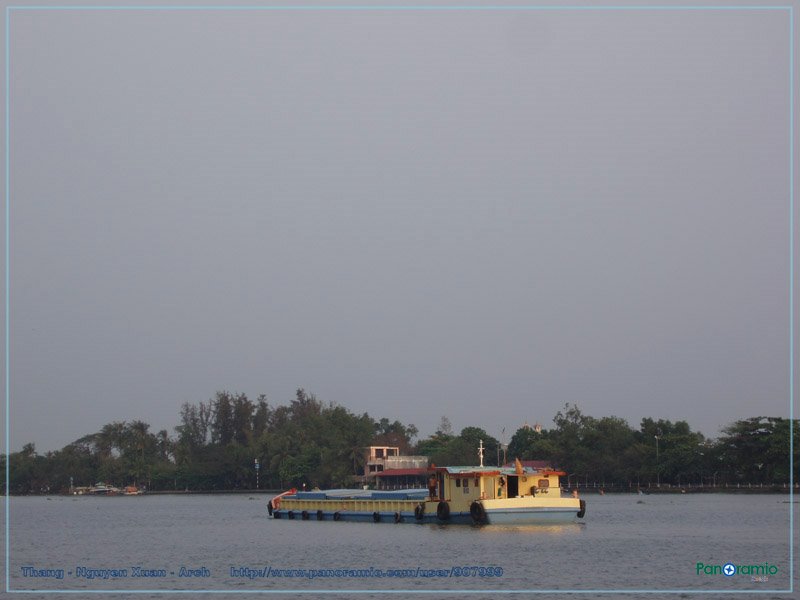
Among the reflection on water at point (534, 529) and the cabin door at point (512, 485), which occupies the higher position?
the cabin door at point (512, 485)

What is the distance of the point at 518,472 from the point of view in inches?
2192

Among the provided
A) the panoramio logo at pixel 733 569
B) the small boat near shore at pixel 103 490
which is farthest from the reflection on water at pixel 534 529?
the small boat near shore at pixel 103 490

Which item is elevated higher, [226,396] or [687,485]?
[226,396]

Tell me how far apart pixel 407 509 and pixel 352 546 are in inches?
441

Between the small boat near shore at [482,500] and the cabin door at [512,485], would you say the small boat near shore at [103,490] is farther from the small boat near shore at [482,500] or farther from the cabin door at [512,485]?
the cabin door at [512,485]

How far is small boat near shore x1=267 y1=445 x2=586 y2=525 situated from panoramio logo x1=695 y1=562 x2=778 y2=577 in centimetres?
1480

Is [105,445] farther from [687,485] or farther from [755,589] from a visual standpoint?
[755,589]

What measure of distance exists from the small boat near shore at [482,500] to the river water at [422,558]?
2.34ft

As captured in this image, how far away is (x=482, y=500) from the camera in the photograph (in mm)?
Result: 53750

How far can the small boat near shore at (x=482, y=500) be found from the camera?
53.4 meters

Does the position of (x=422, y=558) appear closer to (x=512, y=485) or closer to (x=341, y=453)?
(x=512, y=485)

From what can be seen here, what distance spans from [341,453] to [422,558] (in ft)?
348

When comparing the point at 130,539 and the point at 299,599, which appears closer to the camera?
the point at 299,599

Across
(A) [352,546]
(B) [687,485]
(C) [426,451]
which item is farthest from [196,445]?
(A) [352,546]
